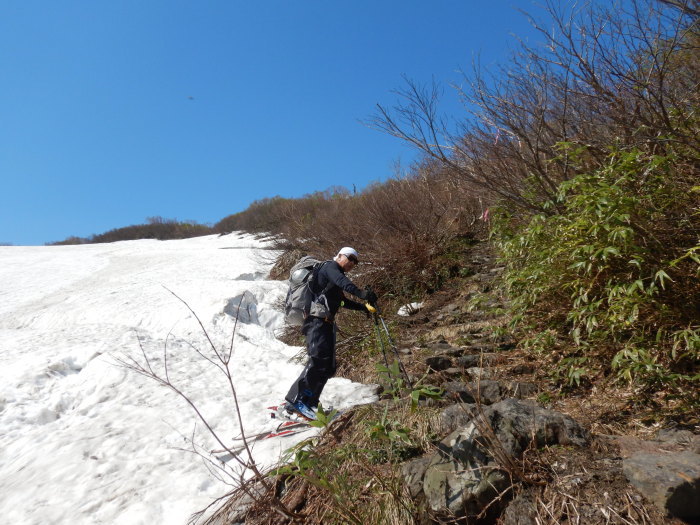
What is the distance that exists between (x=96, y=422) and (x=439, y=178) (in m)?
7.68

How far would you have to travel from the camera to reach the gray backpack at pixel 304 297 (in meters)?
4.14

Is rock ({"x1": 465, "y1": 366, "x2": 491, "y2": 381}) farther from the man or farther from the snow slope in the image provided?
the man

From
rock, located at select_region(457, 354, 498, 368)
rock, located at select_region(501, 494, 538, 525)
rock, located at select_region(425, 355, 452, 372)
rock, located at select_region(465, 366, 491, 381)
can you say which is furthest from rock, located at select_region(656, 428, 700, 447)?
rock, located at select_region(425, 355, 452, 372)

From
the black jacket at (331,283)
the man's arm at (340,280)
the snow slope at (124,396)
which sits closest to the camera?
the snow slope at (124,396)

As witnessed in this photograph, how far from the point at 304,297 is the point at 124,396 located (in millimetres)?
2565

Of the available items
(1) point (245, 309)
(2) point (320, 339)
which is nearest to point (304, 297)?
(2) point (320, 339)

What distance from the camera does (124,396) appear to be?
4773mm

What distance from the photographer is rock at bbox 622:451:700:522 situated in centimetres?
183

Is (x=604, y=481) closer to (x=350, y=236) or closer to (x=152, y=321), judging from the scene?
(x=350, y=236)

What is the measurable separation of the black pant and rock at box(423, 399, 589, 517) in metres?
1.79

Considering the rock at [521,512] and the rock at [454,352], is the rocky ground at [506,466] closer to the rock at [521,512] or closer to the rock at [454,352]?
the rock at [521,512]

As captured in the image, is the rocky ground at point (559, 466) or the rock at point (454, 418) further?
the rock at point (454, 418)

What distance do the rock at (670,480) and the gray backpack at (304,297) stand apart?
272cm

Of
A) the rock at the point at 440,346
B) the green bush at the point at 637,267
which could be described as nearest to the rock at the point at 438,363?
the rock at the point at 440,346
